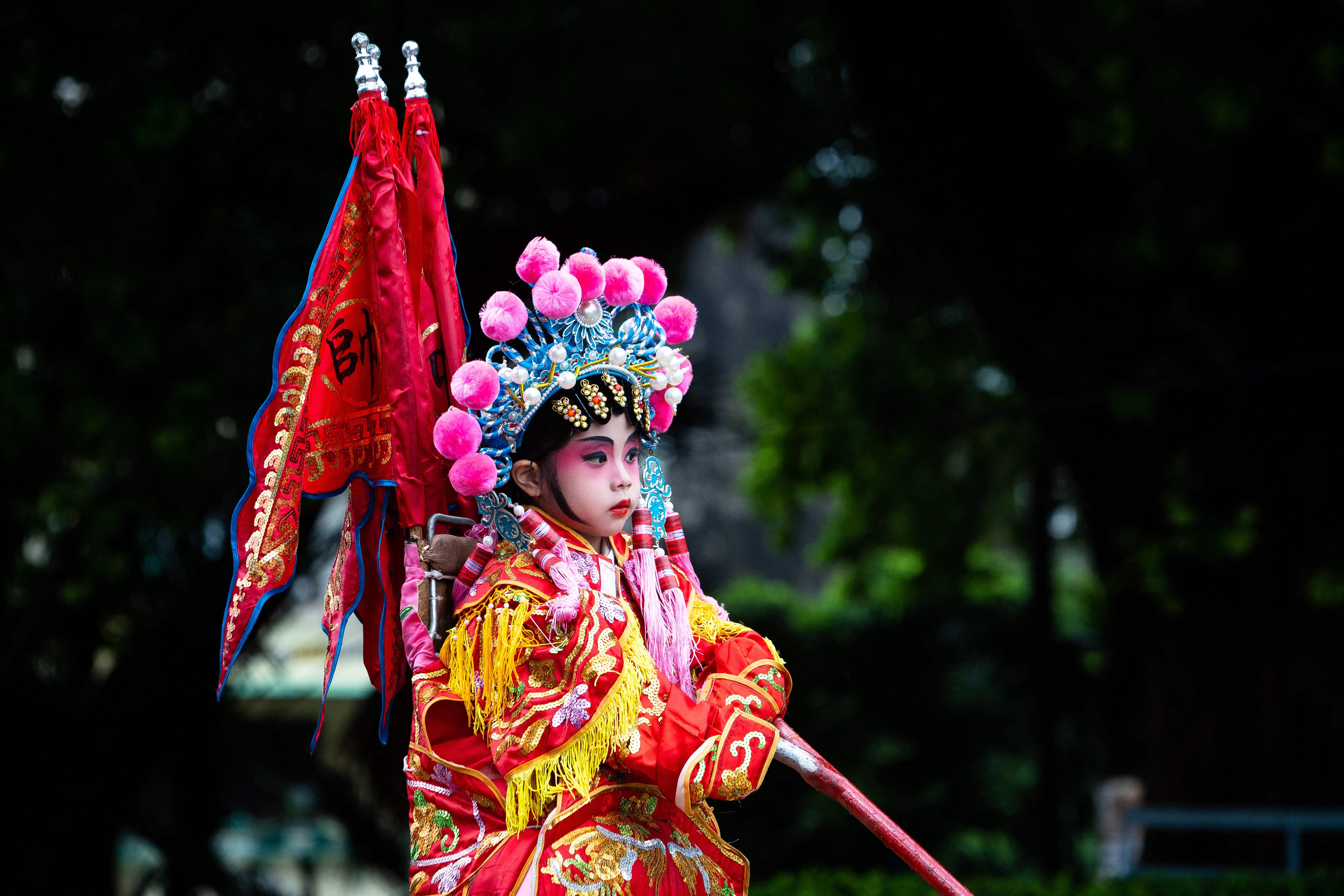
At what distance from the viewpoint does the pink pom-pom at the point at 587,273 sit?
3.00 metres

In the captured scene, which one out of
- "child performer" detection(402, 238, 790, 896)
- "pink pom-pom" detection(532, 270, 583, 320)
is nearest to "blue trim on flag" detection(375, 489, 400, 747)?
"child performer" detection(402, 238, 790, 896)

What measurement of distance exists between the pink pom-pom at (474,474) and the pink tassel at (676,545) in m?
0.51

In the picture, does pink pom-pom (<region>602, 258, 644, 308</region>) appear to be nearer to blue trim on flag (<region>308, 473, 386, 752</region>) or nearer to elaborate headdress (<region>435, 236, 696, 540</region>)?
elaborate headdress (<region>435, 236, 696, 540</region>)

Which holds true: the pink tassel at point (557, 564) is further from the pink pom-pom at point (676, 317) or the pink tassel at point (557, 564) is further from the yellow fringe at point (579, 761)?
the pink pom-pom at point (676, 317)

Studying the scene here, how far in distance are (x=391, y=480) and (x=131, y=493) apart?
372 cm

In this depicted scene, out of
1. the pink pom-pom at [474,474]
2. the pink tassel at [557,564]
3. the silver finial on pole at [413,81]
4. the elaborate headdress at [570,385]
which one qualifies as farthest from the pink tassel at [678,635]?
the silver finial on pole at [413,81]

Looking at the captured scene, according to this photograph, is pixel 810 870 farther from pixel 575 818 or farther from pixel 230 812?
pixel 575 818

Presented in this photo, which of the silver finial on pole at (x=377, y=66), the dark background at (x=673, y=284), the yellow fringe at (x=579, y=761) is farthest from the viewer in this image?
the dark background at (x=673, y=284)

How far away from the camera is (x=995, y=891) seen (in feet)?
18.9

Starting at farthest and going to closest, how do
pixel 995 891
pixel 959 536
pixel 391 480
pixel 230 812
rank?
pixel 959 536
pixel 230 812
pixel 995 891
pixel 391 480

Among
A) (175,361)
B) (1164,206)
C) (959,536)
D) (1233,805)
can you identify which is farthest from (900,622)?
(175,361)

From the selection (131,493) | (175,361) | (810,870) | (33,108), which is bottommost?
(810,870)

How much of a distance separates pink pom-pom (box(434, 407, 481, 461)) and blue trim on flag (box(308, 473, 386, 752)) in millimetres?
295

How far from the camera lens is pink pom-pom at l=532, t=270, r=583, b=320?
2951mm
